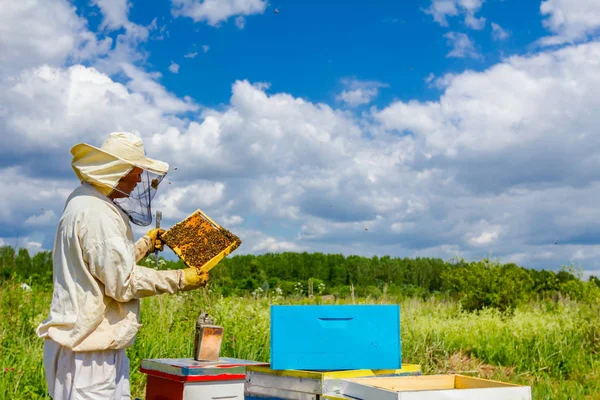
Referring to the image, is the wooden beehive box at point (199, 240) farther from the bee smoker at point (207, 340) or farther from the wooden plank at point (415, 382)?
the wooden plank at point (415, 382)

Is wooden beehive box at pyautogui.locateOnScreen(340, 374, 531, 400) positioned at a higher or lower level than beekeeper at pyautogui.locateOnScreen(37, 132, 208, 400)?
lower

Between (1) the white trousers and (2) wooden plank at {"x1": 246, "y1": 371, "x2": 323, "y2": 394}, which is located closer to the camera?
(1) the white trousers

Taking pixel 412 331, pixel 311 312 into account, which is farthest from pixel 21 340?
pixel 412 331

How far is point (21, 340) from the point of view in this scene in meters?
6.34

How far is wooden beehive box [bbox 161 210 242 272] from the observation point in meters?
3.71

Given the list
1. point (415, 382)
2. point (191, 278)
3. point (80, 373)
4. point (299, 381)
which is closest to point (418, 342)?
point (415, 382)

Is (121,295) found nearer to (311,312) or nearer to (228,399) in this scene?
(228,399)

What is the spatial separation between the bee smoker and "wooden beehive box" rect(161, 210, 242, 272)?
35 centimetres

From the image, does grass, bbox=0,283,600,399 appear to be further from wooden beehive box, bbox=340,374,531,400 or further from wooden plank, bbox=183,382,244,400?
wooden beehive box, bbox=340,374,531,400

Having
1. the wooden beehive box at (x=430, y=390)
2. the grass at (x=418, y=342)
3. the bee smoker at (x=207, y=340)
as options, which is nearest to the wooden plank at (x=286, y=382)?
the wooden beehive box at (x=430, y=390)

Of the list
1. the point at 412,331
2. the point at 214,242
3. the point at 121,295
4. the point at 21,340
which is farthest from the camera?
the point at 412,331

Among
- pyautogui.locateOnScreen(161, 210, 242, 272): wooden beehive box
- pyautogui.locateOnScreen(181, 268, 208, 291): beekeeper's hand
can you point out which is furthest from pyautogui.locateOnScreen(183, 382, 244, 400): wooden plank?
pyautogui.locateOnScreen(161, 210, 242, 272): wooden beehive box

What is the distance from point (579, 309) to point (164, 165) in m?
8.17

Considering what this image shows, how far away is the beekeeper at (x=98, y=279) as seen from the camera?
3.20m
